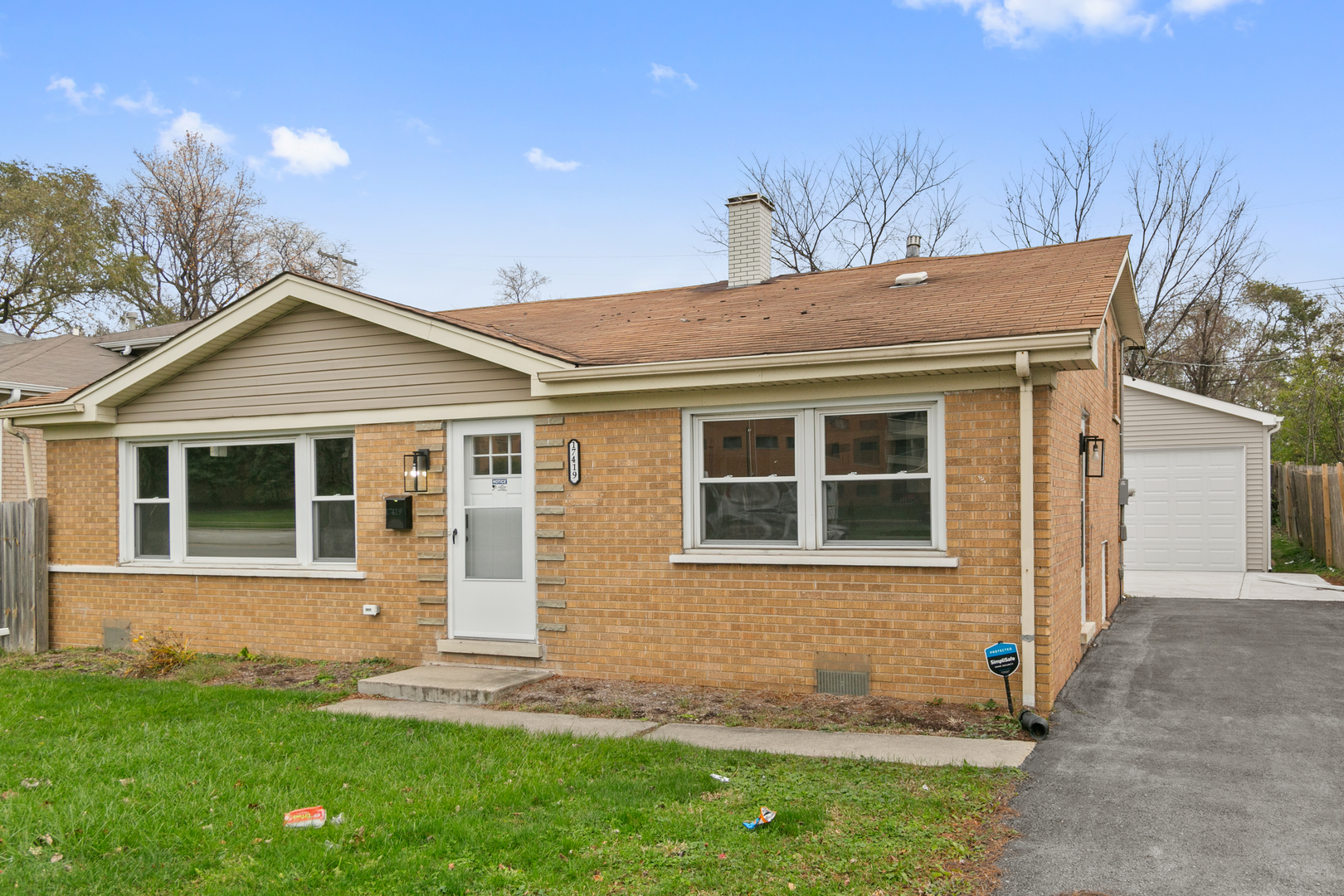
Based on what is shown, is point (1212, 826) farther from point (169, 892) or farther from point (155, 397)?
point (155, 397)

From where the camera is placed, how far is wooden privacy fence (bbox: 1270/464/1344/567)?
16.8m

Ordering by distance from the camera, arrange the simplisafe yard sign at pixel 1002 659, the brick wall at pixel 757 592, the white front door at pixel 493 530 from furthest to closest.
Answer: the white front door at pixel 493 530 → the brick wall at pixel 757 592 → the simplisafe yard sign at pixel 1002 659

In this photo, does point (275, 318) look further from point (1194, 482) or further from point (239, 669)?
point (1194, 482)

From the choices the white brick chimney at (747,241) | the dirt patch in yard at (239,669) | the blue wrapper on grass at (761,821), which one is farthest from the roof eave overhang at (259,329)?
the blue wrapper on grass at (761,821)

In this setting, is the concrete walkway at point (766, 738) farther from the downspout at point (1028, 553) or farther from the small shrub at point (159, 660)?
the small shrub at point (159, 660)

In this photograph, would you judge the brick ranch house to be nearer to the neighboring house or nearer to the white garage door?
the neighboring house

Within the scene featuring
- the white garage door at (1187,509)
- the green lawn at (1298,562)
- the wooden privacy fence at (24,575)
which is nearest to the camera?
the wooden privacy fence at (24,575)

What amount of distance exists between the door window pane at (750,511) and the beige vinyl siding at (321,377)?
2011mm

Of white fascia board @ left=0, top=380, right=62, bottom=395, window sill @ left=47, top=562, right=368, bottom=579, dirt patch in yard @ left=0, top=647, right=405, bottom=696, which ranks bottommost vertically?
dirt patch in yard @ left=0, top=647, right=405, bottom=696

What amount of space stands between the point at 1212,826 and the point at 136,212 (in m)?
33.9

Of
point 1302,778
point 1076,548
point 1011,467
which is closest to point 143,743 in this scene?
point 1011,467

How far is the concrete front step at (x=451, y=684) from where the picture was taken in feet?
26.0

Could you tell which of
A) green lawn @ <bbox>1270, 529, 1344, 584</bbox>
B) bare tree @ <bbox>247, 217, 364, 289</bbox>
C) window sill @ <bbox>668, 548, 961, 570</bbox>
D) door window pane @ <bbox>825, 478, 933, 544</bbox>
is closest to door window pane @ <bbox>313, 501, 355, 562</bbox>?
window sill @ <bbox>668, 548, 961, 570</bbox>

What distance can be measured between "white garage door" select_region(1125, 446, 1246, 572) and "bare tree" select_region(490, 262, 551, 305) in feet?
83.6
